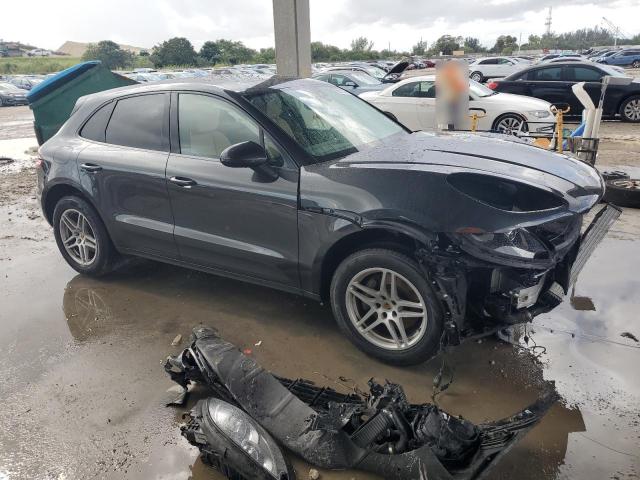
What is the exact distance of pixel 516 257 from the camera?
9.06ft

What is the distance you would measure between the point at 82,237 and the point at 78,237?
0.06 meters

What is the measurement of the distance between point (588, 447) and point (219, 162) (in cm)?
283

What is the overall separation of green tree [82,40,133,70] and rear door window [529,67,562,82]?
73002mm

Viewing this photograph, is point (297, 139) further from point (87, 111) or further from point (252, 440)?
point (87, 111)

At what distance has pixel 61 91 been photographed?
28.8 ft

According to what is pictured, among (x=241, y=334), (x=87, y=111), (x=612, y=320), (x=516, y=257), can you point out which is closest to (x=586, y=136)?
(x=612, y=320)

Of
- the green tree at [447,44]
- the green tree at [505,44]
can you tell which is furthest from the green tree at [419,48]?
the green tree at [447,44]

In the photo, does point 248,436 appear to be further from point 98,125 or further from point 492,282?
point 98,125

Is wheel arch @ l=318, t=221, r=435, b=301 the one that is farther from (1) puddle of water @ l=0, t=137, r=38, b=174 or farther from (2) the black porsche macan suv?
(1) puddle of water @ l=0, t=137, r=38, b=174

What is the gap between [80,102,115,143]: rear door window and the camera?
4480 mm

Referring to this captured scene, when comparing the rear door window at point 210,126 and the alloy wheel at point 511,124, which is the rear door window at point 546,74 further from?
the rear door window at point 210,126

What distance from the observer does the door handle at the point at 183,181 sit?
380 centimetres

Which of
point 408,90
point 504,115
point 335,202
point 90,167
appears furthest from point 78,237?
point 504,115

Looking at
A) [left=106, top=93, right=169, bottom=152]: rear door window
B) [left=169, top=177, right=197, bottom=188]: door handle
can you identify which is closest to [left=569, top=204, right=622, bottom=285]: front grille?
[left=169, top=177, right=197, bottom=188]: door handle
